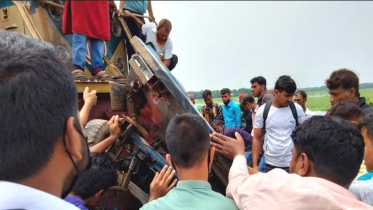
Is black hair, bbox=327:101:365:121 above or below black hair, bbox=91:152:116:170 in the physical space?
above

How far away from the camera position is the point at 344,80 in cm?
280

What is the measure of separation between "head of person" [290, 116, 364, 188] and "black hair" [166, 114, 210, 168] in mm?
497

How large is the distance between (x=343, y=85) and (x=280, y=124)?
82 centimetres

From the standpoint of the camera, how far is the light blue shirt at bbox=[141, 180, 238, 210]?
1582mm

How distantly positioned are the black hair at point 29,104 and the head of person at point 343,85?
2.47 m

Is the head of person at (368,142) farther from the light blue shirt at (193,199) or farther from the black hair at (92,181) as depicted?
the black hair at (92,181)

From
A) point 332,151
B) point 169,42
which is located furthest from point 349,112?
point 169,42

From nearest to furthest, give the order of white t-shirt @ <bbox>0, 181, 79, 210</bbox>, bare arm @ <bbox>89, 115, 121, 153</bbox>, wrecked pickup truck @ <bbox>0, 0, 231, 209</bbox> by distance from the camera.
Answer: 1. white t-shirt @ <bbox>0, 181, 79, 210</bbox>
2. wrecked pickup truck @ <bbox>0, 0, 231, 209</bbox>
3. bare arm @ <bbox>89, 115, 121, 153</bbox>

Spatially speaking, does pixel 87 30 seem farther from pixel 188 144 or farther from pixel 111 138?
→ pixel 188 144

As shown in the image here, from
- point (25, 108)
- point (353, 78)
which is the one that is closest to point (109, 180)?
point (25, 108)

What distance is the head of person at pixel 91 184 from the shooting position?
198 cm

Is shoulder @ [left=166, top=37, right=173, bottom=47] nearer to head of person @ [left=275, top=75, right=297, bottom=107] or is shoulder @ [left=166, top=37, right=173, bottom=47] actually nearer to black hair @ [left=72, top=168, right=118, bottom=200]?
head of person @ [left=275, top=75, right=297, bottom=107]

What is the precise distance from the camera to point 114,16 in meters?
4.76

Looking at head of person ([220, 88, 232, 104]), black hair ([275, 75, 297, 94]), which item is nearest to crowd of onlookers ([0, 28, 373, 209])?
black hair ([275, 75, 297, 94])
